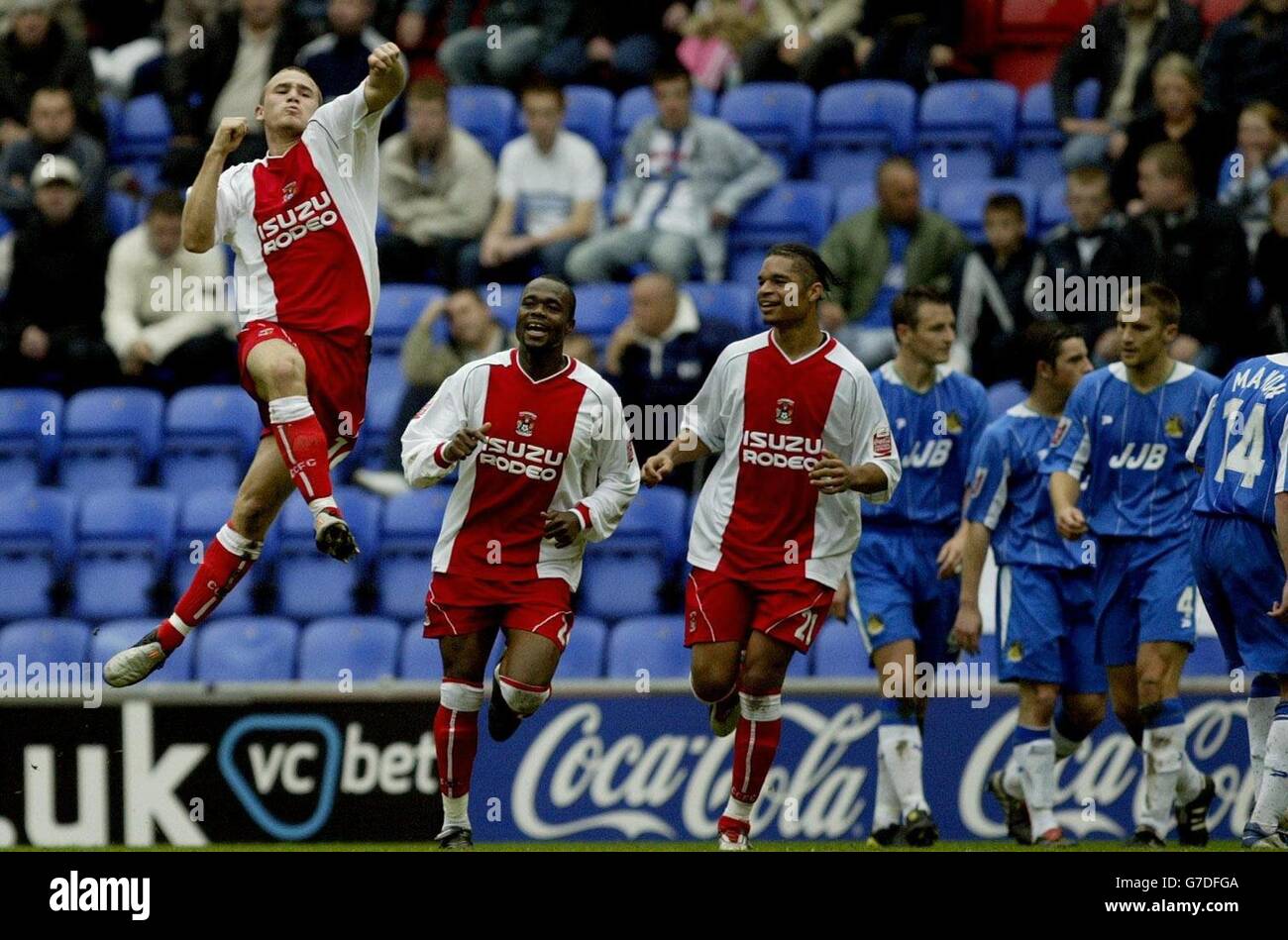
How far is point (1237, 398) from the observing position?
365 inches

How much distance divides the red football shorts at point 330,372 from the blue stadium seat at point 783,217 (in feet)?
17.3

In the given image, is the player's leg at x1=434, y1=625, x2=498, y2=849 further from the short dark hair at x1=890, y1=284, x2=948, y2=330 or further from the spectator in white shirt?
the spectator in white shirt

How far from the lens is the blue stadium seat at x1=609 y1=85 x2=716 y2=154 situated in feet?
51.3

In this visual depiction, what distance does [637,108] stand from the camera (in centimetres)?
1574

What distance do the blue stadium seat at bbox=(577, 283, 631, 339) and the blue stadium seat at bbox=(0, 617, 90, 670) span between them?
135 inches

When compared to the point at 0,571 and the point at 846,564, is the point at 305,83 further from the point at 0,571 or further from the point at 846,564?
the point at 0,571

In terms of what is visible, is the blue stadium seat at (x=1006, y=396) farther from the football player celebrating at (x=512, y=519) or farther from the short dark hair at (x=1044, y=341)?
the football player celebrating at (x=512, y=519)

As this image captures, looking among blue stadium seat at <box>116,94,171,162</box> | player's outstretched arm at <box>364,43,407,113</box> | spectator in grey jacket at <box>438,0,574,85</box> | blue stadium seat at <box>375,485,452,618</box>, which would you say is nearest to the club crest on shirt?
player's outstretched arm at <box>364,43,407,113</box>

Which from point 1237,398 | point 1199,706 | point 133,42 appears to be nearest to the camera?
point 1237,398

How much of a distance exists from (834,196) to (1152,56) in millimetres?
Answer: 2156

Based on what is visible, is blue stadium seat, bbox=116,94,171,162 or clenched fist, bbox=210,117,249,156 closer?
clenched fist, bbox=210,117,249,156

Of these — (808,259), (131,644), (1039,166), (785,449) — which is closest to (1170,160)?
(1039,166)

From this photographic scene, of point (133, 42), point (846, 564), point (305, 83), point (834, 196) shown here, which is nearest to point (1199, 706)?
point (846, 564)

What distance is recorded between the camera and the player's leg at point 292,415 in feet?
30.8
